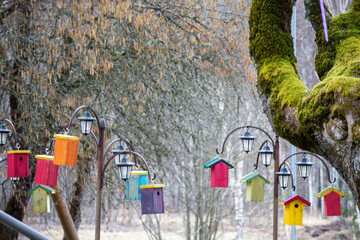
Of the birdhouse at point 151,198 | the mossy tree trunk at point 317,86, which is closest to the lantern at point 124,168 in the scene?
the birdhouse at point 151,198

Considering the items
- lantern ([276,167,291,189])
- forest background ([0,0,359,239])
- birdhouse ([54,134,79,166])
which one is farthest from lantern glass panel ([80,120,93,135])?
lantern ([276,167,291,189])

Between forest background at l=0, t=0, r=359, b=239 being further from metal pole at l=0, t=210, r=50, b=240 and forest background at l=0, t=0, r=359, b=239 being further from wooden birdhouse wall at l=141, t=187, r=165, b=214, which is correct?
metal pole at l=0, t=210, r=50, b=240

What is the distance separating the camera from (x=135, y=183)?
493 centimetres

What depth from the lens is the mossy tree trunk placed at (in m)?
3.06

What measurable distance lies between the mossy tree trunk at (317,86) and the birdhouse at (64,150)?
184 cm

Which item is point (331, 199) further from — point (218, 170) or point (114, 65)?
point (114, 65)

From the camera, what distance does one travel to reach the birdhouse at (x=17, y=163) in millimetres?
5077

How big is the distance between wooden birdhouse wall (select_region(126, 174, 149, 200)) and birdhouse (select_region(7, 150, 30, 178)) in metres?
1.16

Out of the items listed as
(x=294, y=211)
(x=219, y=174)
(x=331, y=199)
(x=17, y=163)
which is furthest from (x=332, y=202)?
(x=17, y=163)

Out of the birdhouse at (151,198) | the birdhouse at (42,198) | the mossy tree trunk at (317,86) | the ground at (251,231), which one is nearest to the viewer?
the mossy tree trunk at (317,86)

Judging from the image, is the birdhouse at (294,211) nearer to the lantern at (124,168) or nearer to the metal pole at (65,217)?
the lantern at (124,168)

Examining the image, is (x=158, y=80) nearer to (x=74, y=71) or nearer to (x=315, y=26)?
(x=74, y=71)

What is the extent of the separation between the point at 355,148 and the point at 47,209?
11.0 feet

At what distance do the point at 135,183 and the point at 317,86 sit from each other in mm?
2276
